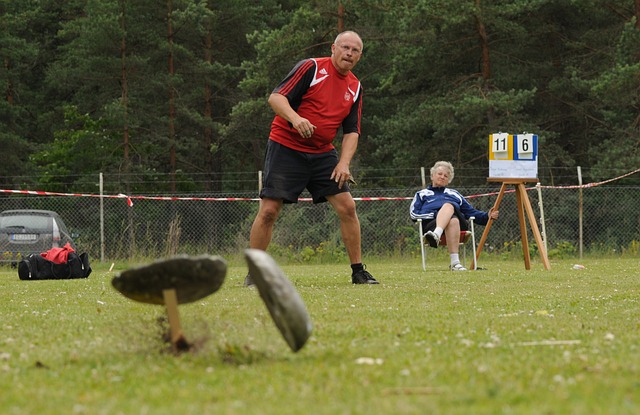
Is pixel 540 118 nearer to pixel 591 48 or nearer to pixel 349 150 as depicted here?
pixel 591 48

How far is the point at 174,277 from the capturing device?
3.52 metres

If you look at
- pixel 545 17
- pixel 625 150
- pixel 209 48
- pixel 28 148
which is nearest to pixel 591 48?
pixel 545 17

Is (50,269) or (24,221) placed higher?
(24,221)

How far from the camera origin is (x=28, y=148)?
3219 cm

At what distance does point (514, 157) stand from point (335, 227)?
8379 mm

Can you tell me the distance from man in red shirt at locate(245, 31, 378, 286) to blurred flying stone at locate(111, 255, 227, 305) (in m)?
4.19

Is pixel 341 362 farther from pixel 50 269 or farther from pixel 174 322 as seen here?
pixel 50 269

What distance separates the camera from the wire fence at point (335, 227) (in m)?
19.8

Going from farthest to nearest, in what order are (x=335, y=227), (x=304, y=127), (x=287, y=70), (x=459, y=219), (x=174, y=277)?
1. (x=287, y=70)
2. (x=335, y=227)
3. (x=459, y=219)
4. (x=304, y=127)
5. (x=174, y=277)

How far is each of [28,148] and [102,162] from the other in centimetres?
333

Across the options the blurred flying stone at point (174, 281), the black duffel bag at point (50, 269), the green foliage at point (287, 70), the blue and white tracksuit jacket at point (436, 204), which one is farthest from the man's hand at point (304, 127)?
the green foliage at point (287, 70)

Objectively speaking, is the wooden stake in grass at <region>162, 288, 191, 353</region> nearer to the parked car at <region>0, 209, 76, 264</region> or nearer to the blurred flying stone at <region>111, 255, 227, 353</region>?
the blurred flying stone at <region>111, 255, 227, 353</region>

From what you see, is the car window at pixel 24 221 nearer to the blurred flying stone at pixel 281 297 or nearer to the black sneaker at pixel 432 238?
the black sneaker at pixel 432 238

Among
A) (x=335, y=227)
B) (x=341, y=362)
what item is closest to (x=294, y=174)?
(x=341, y=362)
